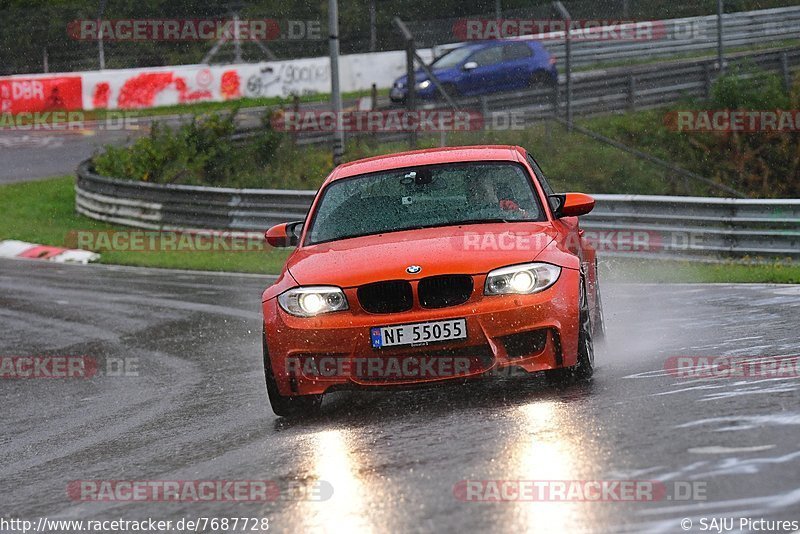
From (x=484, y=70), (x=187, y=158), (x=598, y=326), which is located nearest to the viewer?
(x=598, y=326)

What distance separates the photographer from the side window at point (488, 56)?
31.0 m

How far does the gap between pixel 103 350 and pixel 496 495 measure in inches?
328

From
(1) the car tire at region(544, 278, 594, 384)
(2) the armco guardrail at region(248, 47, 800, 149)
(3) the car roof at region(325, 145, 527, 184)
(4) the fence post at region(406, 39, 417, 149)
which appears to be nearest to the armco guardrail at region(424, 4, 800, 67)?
(2) the armco guardrail at region(248, 47, 800, 149)

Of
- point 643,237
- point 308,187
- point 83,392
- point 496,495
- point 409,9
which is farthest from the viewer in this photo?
point 409,9

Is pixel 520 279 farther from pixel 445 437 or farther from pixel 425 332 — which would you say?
pixel 445 437

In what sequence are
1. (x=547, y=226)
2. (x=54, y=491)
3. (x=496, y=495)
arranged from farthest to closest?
(x=547, y=226) < (x=54, y=491) < (x=496, y=495)

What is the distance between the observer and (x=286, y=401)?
788cm

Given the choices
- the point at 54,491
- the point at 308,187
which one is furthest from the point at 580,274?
the point at 308,187

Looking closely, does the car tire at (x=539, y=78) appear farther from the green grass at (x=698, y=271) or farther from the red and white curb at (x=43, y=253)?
the green grass at (x=698, y=271)

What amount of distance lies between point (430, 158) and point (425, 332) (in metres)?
2.05

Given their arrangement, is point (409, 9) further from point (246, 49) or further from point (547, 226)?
point (547, 226)

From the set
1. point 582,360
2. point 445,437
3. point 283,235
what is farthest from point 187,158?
point 445,437

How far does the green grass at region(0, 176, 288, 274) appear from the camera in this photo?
70.0 feet

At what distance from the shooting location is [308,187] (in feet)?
90.9
